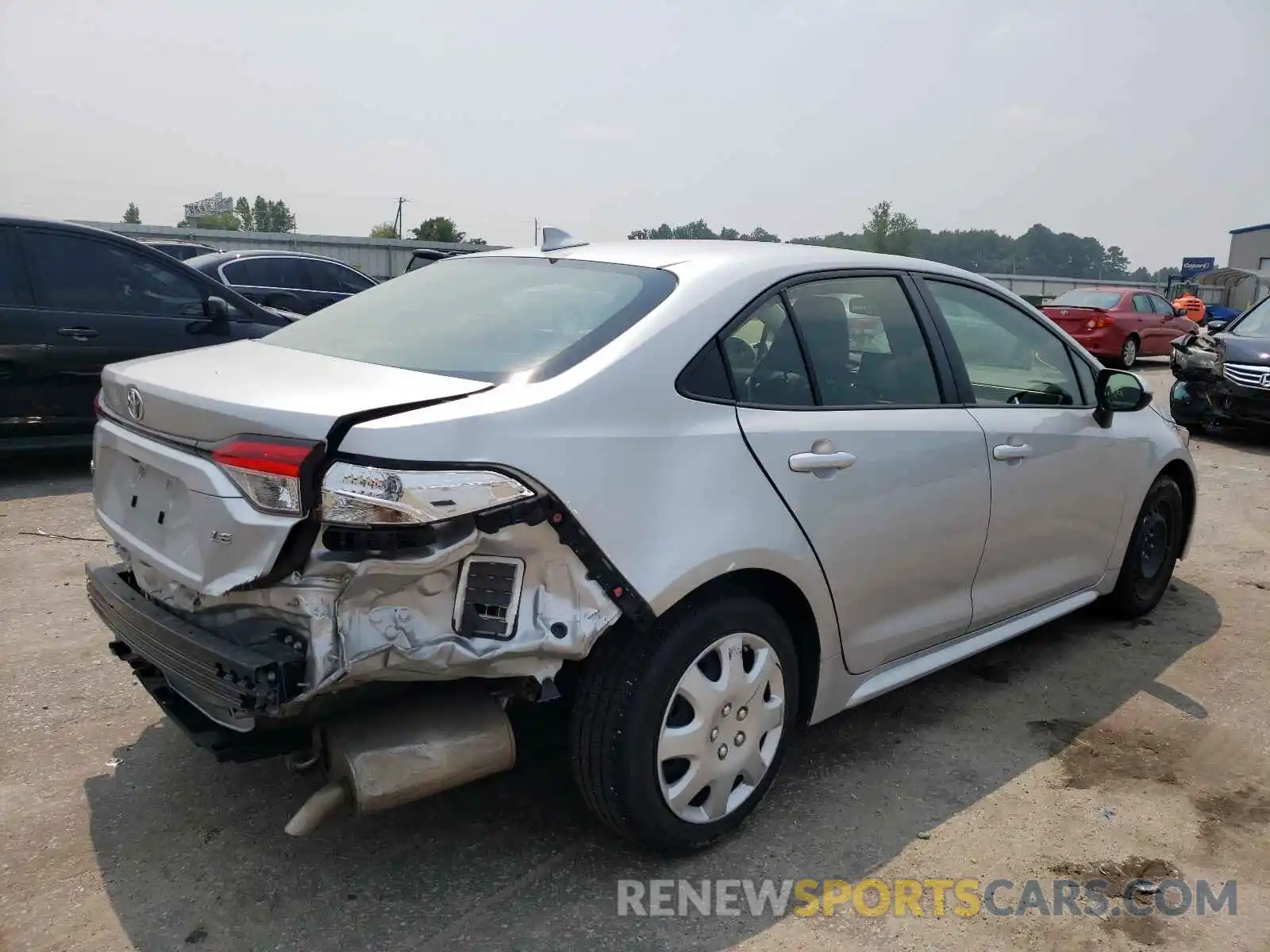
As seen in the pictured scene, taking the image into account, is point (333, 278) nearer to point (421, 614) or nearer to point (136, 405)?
point (136, 405)

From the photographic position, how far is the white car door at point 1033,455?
368cm

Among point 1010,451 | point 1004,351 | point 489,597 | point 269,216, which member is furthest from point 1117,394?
point 269,216

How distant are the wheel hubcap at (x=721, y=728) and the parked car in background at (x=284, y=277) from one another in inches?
436

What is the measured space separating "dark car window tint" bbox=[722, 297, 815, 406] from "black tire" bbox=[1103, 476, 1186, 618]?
2349 millimetres

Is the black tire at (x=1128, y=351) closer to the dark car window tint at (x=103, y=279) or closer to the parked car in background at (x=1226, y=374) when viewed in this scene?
the parked car in background at (x=1226, y=374)

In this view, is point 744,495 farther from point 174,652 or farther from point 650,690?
point 174,652

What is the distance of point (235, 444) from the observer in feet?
7.70

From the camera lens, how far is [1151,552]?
4.82m

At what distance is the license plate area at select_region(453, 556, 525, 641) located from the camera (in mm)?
2334

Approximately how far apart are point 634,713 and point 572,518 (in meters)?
0.53

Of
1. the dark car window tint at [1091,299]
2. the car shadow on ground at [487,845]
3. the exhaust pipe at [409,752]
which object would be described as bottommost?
the car shadow on ground at [487,845]

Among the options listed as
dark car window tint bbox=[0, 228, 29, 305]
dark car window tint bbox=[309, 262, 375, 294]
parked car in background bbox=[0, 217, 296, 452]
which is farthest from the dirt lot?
dark car window tint bbox=[309, 262, 375, 294]

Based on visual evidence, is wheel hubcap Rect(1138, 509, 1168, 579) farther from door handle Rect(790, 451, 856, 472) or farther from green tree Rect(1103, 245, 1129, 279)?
green tree Rect(1103, 245, 1129, 279)

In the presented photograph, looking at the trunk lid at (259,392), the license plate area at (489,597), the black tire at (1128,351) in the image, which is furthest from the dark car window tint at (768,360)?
the black tire at (1128,351)
